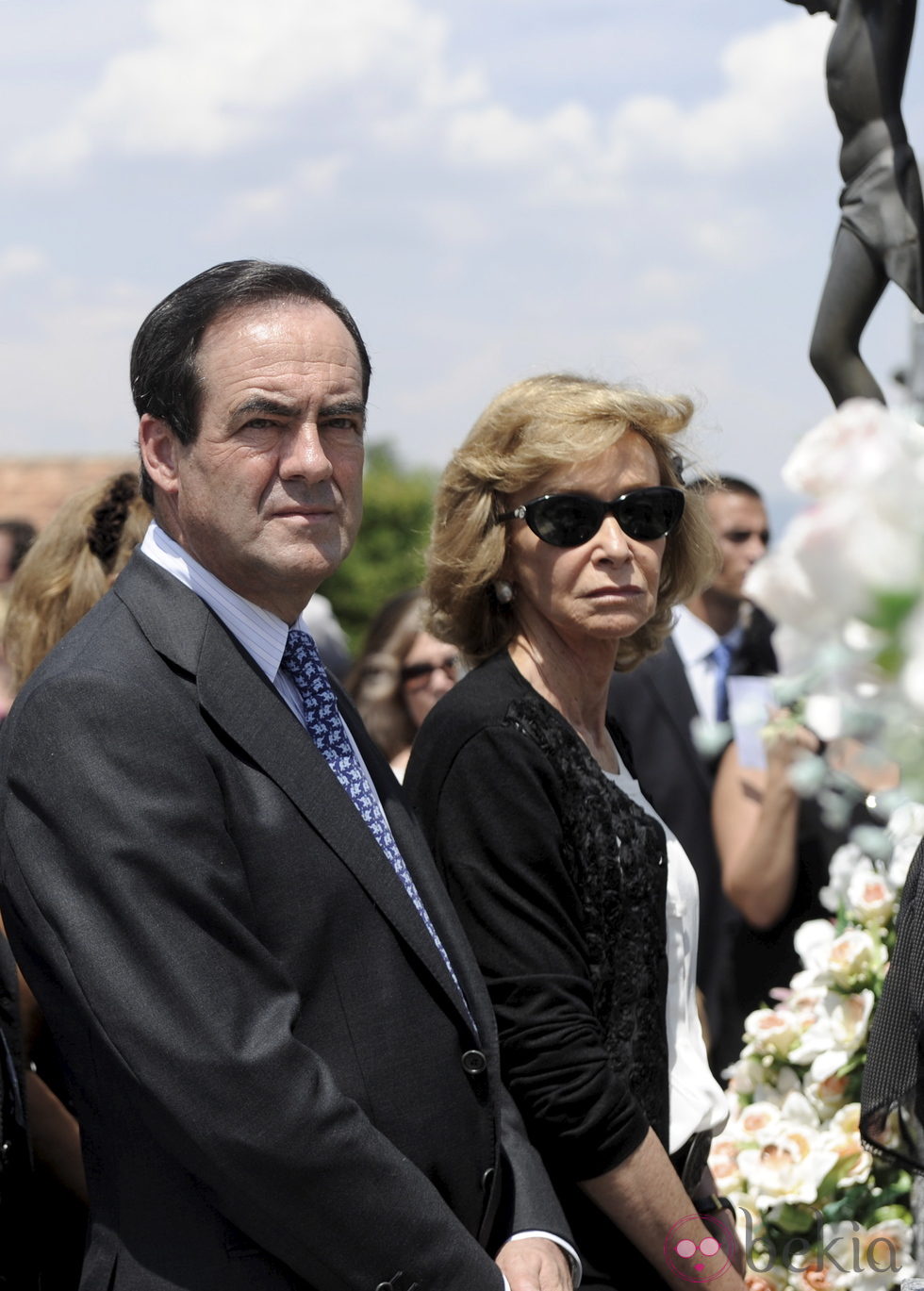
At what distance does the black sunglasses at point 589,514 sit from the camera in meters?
2.74

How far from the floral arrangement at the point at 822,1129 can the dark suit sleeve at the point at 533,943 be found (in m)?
0.68

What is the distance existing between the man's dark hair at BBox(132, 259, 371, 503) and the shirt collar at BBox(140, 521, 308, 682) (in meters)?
0.16

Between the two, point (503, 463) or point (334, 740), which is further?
point (503, 463)

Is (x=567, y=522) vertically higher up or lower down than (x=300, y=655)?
higher up

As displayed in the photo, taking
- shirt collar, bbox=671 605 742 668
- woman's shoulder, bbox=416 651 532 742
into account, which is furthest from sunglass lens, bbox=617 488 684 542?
shirt collar, bbox=671 605 742 668

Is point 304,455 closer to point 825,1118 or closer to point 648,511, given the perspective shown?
point 648,511

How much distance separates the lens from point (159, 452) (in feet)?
7.72

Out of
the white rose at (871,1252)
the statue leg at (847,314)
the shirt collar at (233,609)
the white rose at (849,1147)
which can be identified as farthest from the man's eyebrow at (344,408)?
the white rose at (871,1252)

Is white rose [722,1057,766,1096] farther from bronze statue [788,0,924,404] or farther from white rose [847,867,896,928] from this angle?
bronze statue [788,0,924,404]

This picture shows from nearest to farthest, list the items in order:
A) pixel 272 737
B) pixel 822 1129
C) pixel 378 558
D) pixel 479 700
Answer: pixel 272 737 < pixel 479 700 < pixel 822 1129 < pixel 378 558

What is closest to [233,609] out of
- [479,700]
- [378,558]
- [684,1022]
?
[479,700]

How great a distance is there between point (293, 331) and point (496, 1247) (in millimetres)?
1457

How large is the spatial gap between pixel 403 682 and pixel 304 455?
2939 mm
